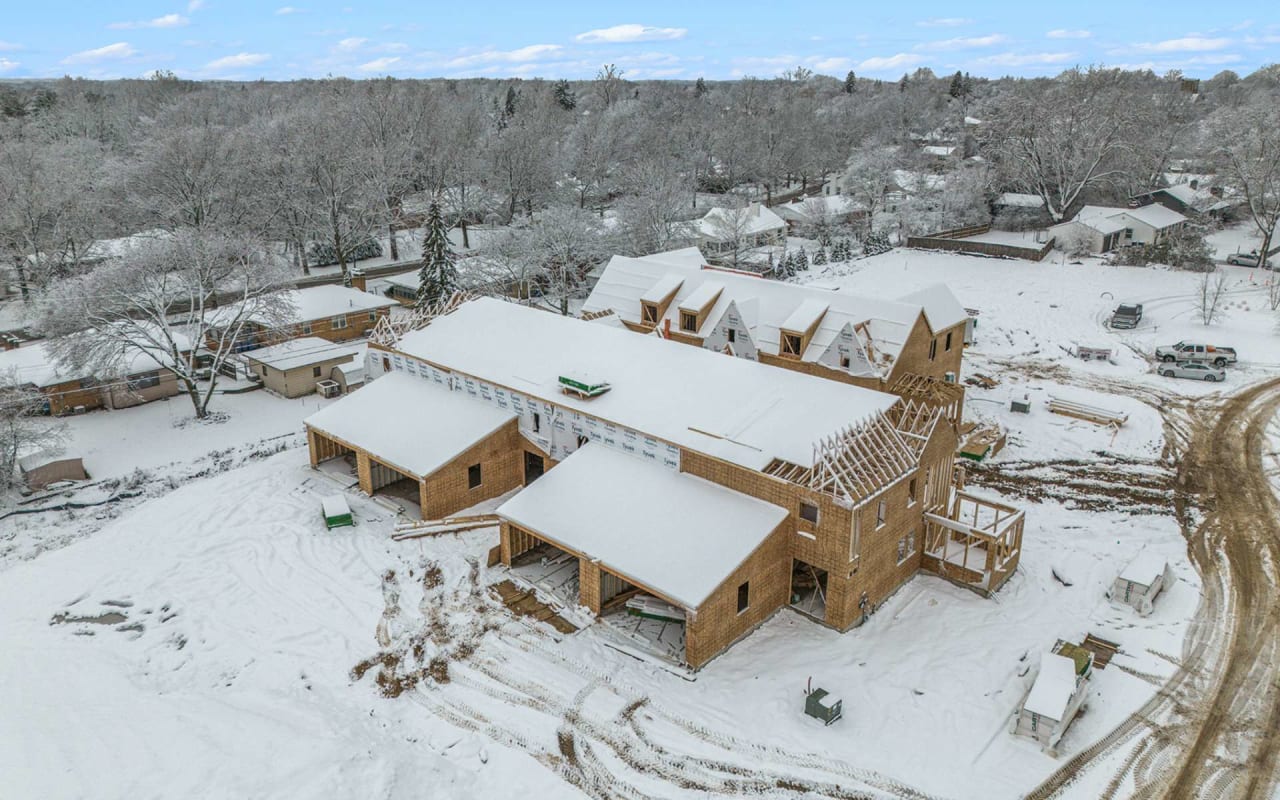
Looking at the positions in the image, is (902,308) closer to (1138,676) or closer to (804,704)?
(1138,676)

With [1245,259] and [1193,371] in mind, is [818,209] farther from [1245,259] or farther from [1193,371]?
[1193,371]

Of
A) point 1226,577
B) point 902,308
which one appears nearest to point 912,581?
point 1226,577

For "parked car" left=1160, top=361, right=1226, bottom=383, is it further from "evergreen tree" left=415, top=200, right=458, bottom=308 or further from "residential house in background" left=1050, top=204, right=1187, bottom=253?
"evergreen tree" left=415, top=200, right=458, bottom=308

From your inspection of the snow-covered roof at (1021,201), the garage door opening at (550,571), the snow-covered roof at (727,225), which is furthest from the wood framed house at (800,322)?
the snow-covered roof at (1021,201)

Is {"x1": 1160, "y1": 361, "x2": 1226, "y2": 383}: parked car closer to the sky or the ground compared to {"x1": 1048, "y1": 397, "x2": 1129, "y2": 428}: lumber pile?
closer to the sky

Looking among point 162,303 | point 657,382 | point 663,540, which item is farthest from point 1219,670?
point 162,303

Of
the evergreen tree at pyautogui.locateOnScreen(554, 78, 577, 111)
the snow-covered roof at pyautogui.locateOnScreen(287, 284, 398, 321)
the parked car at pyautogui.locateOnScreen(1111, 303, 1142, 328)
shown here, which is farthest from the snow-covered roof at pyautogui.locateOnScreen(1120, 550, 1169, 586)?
the evergreen tree at pyautogui.locateOnScreen(554, 78, 577, 111)

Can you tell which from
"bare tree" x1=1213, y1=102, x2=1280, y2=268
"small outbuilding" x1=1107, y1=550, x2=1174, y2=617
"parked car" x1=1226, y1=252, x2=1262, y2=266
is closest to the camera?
"small outbuilding" x1=1107, y1=550, x2=1174, y2=617
